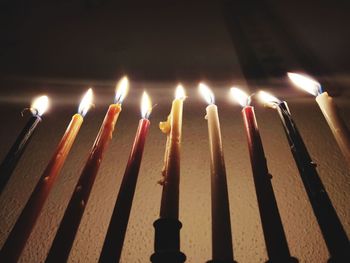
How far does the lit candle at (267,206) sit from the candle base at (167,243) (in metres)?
0.13

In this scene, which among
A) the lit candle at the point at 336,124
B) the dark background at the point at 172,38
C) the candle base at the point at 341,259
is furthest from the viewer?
the dark background at the point at 172,38

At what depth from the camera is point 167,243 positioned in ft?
1.49

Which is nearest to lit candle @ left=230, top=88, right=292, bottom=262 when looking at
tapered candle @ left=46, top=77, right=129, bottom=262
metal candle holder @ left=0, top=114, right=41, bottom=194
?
tapered candle @ left=46, top=77, right=129, bottom=262

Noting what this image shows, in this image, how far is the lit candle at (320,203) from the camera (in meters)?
0.43

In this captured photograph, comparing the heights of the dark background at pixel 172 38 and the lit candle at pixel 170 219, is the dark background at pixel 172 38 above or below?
above

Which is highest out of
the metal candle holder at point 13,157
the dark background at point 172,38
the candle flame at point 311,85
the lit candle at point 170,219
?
the dark background at point 172,38

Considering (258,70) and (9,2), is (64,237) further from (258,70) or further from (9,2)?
(9,2)

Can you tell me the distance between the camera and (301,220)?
0.73 metres

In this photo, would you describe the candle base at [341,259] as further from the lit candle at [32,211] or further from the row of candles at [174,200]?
the lit candle at [32,211]

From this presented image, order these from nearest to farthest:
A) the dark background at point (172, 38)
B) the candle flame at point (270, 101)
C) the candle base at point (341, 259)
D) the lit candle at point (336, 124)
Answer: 1. the candle base at point (341, 259)
2. the lit candle at point (336, 124)
3. the candle flame at point (270, 101)
4. the dark background at point (172, 38)

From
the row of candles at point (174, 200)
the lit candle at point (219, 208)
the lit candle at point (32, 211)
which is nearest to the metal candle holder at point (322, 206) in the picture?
the row of candles at point (174, 200)

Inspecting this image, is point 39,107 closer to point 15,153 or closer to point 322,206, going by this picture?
point 15,153

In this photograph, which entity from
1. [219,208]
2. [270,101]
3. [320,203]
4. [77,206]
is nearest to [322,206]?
[320,203]

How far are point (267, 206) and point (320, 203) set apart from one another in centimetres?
8
